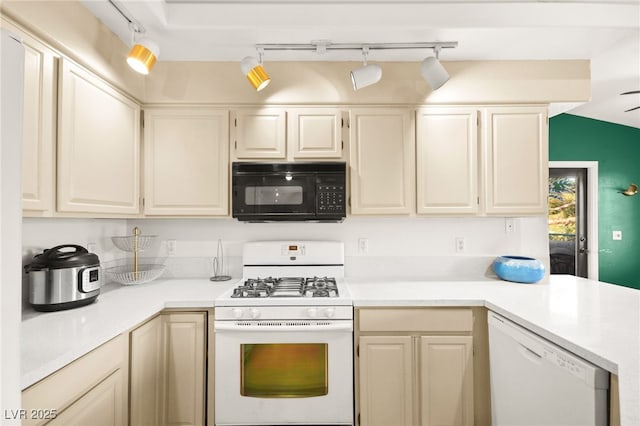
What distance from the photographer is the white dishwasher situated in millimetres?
Answer: 1119

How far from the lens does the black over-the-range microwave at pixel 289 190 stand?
2.14 metres

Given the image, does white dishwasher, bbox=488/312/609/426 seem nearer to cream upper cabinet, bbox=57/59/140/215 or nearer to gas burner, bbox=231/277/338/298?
gas burner, bbox=231/277/338/298

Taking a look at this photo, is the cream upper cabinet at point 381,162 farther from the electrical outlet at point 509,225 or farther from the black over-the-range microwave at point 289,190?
the electrical outlet at point 509,225

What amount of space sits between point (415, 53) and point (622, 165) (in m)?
3.40

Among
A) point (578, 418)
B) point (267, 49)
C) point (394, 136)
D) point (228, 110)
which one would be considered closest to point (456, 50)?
point (394, 136)

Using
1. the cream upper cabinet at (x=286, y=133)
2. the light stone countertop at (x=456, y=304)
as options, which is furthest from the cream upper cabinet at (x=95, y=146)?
the cream upper cabinet at (x=286, y=133)

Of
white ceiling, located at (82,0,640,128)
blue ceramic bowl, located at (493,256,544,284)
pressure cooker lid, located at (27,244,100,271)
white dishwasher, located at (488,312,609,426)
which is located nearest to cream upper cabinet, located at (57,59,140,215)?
pressure cooker lid, located at (27,244,100,271)

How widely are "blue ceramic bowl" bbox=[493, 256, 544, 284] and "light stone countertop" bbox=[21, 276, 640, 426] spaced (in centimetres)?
8

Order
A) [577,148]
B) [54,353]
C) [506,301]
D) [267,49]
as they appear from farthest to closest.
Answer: [577,148]
[267,49]
[506,301]
[54,353]

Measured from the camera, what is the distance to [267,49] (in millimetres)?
1998

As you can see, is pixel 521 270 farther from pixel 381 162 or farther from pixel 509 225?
pixel 381 162

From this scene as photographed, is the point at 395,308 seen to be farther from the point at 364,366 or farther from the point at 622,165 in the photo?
the point at 622,165

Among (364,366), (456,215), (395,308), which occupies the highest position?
(456,215)

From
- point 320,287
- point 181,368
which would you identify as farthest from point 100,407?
point 320,287
